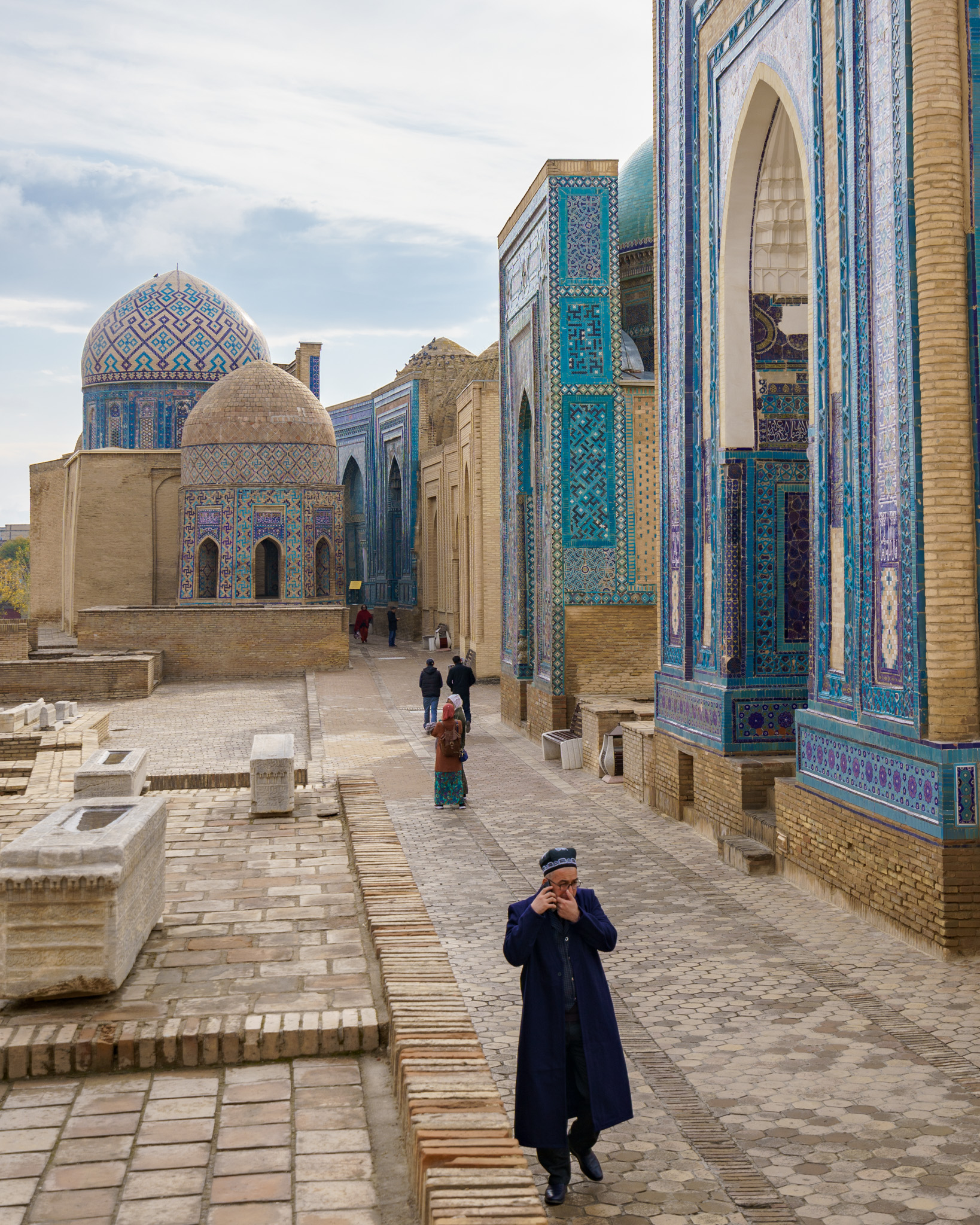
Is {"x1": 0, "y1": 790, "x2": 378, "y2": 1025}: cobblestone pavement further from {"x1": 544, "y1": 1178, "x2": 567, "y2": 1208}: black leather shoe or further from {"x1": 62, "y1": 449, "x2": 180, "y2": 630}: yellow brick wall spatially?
{"x1": 62, "y1": 449, "x2": 180, "y2": 630}: yellow brick wall

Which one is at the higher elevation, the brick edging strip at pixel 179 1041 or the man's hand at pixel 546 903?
the man's hand at pixel 546 903

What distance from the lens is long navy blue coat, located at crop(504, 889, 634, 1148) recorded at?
3332mm

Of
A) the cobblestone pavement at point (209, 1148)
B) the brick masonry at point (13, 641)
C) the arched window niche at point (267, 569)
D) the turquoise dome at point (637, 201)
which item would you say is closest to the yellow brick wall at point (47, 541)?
the arched window niche at point (267, 569)

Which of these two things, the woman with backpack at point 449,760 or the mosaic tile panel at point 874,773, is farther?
the woman with backpack at point 449,760

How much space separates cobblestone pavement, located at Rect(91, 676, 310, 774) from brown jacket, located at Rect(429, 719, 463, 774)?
2.47 metres

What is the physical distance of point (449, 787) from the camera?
377 inches

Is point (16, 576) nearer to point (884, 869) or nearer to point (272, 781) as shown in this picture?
point (272, 781)

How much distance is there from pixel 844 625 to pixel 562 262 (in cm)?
734

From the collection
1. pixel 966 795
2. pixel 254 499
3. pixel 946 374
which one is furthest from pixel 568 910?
pixel 254 499

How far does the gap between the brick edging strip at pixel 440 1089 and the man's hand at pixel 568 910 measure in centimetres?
54

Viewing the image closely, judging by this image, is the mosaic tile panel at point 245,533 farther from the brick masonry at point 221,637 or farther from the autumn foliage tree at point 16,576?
the autumn foliage tree at point 16,576

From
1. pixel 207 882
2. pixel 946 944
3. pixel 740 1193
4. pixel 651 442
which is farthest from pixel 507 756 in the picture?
pixel 740 1193

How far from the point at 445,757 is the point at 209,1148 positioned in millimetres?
6035

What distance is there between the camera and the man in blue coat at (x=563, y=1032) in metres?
3.34
